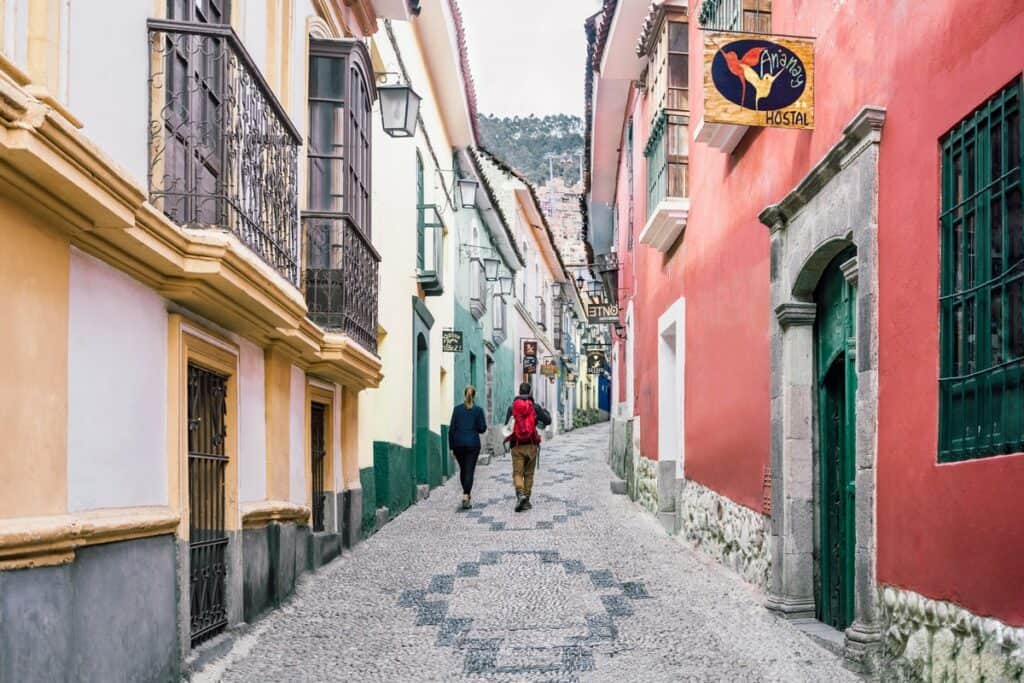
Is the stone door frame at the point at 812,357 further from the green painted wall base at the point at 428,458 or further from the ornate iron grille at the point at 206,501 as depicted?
the green painted wall base at the point at 428,458

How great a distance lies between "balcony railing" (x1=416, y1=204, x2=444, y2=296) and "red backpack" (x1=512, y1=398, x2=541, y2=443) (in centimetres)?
276

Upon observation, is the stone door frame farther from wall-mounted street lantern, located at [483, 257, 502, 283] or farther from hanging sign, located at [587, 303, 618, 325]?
wall-mounted street lantern, located at [483, 257, 502, 283]

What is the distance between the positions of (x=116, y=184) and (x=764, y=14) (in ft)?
18.5

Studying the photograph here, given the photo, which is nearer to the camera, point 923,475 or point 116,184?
point 116,184

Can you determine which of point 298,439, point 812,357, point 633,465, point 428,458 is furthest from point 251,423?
point 428,458

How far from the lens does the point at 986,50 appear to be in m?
4.33

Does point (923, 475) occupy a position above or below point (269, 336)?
below

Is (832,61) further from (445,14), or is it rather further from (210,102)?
(445,14)

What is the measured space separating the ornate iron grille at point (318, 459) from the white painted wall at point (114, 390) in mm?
4255

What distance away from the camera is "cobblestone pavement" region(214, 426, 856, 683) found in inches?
235

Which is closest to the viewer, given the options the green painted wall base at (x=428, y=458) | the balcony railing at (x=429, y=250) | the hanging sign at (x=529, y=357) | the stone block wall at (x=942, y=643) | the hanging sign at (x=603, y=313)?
the stone block wall at (x=942, y=643)

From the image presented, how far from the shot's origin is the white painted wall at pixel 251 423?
6.99 m

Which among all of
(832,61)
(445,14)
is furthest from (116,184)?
(445,14)

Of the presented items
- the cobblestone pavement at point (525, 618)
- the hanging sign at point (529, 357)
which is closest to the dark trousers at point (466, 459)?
the cobblestone pavement at point (525, 618)
